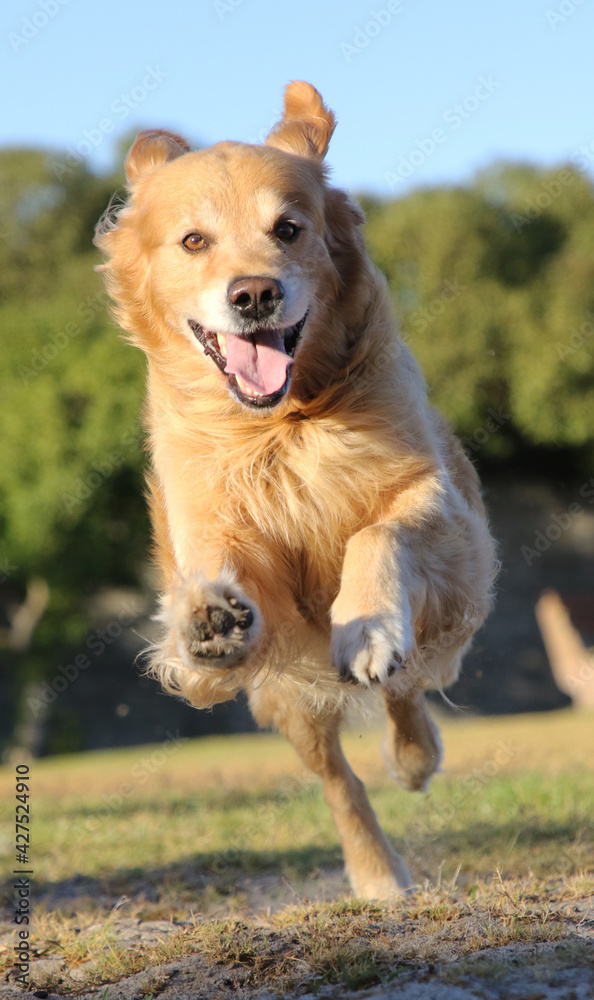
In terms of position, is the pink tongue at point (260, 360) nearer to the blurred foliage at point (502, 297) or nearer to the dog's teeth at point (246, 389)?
the dog's teeth at point (246, 389)

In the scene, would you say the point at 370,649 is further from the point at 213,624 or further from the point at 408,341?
the point at 408,341

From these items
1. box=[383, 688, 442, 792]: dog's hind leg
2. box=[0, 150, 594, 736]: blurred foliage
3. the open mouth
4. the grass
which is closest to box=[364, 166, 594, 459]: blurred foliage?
box=[0, 150, 594, 736]: blurred foliage

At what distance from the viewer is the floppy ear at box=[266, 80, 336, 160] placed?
14.3 ft

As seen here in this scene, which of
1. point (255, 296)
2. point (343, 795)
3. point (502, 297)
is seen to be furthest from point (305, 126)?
point (502, 297)

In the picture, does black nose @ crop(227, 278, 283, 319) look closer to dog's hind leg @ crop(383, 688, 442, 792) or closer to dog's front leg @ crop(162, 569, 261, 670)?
dog's front leg @ crop(162, 569, 261, 670)

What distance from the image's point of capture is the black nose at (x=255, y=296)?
11.6ft

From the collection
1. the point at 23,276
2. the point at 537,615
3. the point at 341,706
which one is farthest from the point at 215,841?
the point at 23,276

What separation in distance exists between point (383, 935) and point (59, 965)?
3.72ft

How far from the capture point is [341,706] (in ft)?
15.5

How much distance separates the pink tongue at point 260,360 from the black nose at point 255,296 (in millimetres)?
119

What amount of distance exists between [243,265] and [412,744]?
8.56 feet

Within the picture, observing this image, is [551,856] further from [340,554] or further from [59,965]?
[59,965]

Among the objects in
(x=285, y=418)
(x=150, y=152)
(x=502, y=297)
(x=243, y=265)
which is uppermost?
(x=502, y=297)

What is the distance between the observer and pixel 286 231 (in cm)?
382
